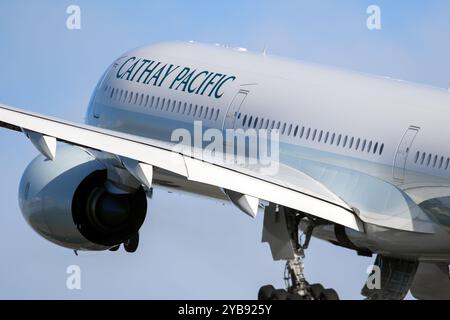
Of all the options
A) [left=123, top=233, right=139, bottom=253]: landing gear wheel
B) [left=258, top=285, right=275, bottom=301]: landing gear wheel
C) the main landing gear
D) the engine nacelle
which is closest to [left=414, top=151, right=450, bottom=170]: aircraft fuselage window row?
the main landing gear

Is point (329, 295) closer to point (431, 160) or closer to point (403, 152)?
point (403, 152)

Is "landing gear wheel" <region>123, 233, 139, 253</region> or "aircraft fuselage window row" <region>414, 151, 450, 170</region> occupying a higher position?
"aircraft fuselage window row" <region>414, 151, 450, 170</region>

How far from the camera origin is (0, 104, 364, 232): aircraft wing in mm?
25500

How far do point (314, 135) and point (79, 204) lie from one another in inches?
259

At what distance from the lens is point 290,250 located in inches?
1121

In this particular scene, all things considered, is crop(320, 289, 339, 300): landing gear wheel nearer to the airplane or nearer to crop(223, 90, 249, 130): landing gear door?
the airplane

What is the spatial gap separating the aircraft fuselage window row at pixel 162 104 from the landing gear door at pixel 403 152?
6.19 meters

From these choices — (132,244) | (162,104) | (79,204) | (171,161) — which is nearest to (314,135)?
(162,104)

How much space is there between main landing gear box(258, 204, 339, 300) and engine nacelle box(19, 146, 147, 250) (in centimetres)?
572

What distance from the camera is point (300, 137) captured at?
31547 millimetres

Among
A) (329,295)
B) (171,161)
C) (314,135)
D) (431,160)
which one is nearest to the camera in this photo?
(171,161)

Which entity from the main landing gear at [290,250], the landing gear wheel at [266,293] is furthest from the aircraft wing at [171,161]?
the landing gear wheel at [266,293]
